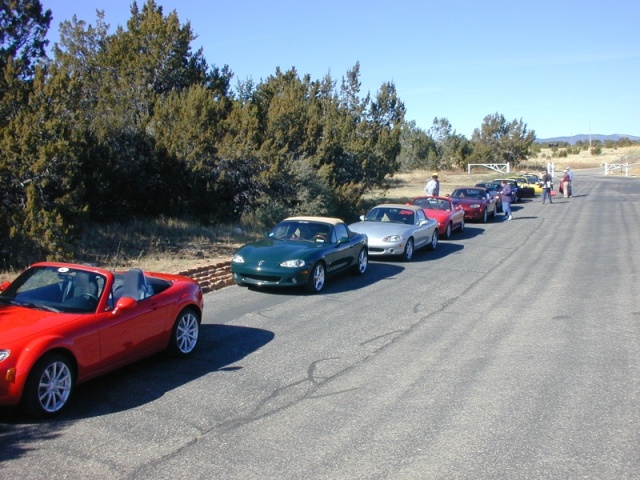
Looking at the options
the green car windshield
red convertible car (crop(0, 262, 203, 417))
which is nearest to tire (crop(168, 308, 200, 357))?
red convertible car (crop(0, 262, 203, 417))

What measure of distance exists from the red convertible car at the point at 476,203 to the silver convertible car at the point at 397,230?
27.3ft

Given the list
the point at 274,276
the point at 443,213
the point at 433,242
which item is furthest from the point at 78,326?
the point at 443,213

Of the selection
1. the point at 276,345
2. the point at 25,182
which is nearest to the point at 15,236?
the point at 25,182

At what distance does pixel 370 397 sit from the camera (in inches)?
261

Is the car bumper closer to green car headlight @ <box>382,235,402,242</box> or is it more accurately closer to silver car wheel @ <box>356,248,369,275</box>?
silver car wheel @ <box>356,248,369,275</box>

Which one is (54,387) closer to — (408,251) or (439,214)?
(408,251)

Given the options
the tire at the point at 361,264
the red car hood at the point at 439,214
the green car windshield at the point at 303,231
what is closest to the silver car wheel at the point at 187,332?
the green car windshield at the point at 303,231

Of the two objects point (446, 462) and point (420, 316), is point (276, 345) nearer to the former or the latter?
point (420, 316)

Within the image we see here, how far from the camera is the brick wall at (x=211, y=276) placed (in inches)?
480

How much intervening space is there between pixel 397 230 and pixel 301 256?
5.27m

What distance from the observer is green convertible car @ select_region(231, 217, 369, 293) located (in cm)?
1182

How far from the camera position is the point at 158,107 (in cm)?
2028

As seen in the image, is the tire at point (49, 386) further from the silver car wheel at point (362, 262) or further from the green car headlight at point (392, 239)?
the green car headlight at point (392, 239)

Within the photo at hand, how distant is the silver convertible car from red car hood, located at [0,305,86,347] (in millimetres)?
10502
